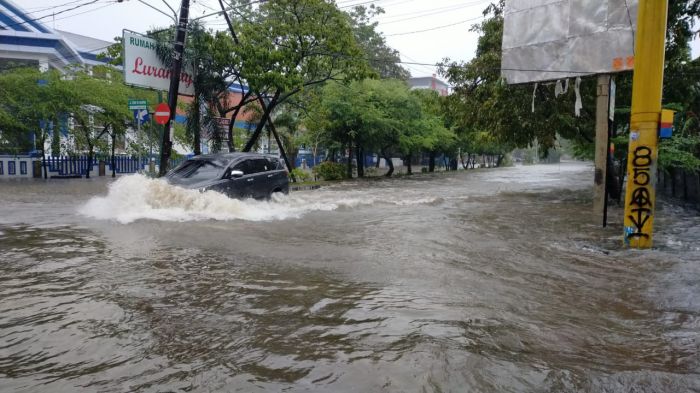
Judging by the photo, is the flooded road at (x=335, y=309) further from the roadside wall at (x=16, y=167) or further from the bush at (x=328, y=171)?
the bush at (x=328, y=171)

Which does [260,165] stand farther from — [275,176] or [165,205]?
[165,205]

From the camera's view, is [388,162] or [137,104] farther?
[388,162]

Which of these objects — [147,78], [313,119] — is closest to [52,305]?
[147,78]

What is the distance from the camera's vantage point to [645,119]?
8.35 m

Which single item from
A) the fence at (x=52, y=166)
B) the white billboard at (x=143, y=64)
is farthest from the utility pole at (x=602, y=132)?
the fence at (x=52, y=166)

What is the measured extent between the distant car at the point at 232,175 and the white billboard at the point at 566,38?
7150 mm

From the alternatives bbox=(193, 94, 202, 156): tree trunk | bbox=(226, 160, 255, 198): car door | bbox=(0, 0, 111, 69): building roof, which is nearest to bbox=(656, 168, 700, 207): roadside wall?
bbox=(226, 160, 255, 198): car door

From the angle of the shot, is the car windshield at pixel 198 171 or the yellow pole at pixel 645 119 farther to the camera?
the car windshield at pixel 198 171

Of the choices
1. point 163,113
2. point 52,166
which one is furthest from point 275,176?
point 52,166

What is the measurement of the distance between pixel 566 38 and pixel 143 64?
13136 mm

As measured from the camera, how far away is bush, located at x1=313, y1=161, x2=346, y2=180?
28.6 metres

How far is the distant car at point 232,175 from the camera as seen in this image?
38.5 feet

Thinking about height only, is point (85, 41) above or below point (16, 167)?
above

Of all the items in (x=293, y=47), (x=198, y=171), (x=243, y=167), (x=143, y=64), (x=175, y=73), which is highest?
(x=293, y=47)
